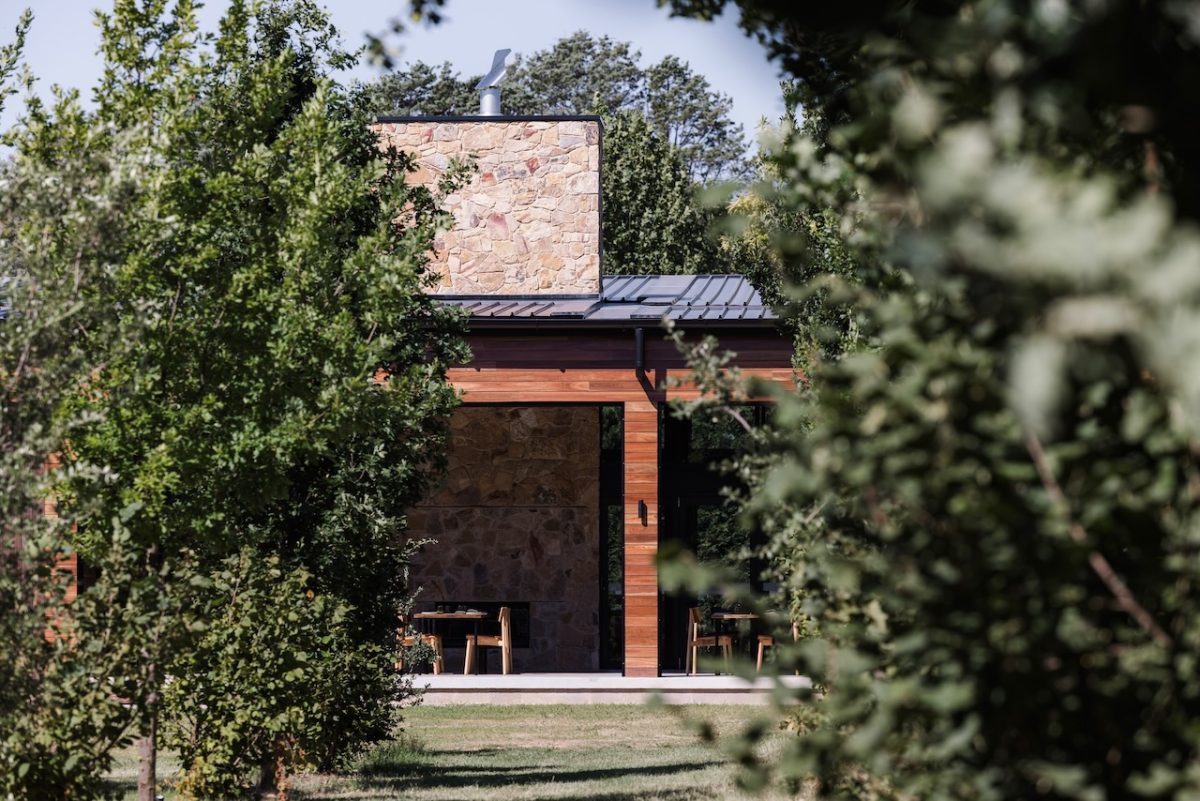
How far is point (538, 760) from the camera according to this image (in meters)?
13.6

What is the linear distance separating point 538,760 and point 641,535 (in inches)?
241

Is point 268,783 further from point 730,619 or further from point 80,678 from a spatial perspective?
point 730,619

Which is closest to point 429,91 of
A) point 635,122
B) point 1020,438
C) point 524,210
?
point 635,122

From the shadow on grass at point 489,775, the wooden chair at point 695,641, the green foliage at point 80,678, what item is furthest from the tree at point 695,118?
the green foliage at point 80,678

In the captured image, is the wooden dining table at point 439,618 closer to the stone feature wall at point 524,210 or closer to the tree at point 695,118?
the stone feature wall at point 524,210

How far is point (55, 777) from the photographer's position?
6688 mm

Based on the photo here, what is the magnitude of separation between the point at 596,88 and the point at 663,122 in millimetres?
3146

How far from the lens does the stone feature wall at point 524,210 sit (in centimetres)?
2142

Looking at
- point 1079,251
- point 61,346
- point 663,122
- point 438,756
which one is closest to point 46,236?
point 61,346

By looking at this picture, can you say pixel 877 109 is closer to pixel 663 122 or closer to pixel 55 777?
pixel 55 777

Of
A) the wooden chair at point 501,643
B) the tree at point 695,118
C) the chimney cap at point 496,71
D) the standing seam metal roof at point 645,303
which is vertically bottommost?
the wooden chair at point 501,643

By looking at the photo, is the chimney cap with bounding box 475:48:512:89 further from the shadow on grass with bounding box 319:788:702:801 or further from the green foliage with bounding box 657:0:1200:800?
the green foliage with bounding box 657:0:1200:800

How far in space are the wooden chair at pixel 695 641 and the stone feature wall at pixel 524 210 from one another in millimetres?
5016

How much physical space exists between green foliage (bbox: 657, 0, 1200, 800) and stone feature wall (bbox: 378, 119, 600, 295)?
18778 mm
